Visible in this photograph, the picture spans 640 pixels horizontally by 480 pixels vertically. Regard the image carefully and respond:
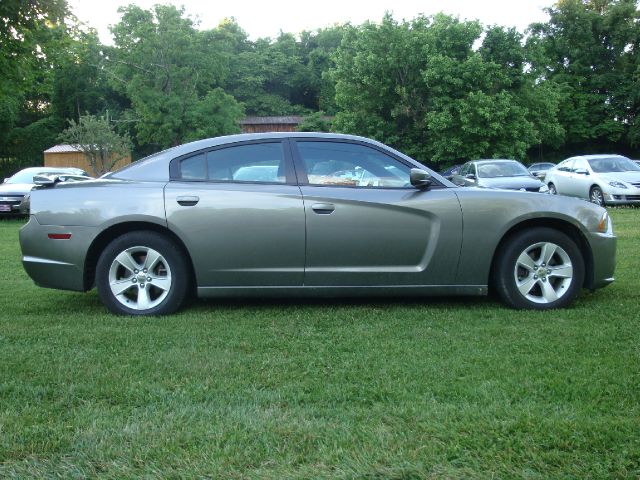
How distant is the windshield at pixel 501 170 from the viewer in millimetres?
18328

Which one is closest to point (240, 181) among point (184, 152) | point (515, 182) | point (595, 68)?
point (184, 152)

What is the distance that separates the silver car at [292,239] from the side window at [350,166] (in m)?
0.03

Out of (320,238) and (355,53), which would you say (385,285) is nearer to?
(320,238)

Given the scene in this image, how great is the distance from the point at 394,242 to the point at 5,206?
15.4 meters

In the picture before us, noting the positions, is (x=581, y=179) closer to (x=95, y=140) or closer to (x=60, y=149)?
(x=95, y=140)

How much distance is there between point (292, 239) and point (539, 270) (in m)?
1.99

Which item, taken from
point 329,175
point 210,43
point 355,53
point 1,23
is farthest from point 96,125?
point 329,175

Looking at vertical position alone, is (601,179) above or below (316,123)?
below

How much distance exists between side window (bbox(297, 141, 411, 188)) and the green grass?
3.45ft

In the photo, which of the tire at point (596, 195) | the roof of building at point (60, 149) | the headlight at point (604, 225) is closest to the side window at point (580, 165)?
the tire at point (596, 195)

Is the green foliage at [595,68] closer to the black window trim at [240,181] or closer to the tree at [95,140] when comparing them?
the tree at [95,140]

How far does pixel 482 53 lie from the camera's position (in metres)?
35.4

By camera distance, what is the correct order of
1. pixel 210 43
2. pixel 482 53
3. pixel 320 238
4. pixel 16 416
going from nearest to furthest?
1. pixel 16 416
2. pixel 320 238
3. pixel 482 53
4. pixel 210 43

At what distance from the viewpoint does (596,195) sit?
59.3ft
